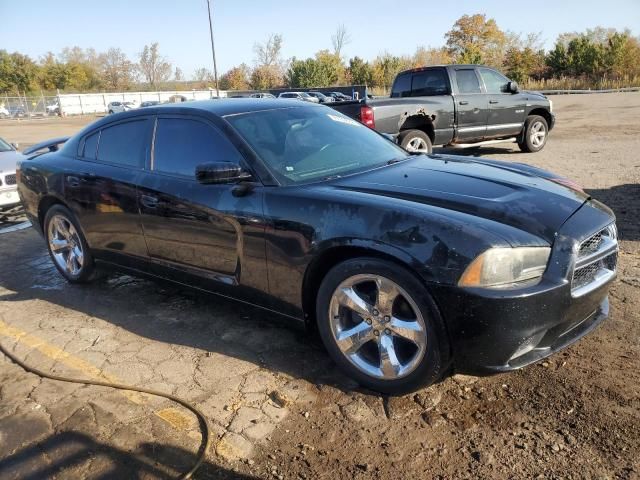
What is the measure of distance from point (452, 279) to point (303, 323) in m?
1.09

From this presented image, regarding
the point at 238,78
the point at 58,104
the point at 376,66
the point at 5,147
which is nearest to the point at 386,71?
the point at 376,66

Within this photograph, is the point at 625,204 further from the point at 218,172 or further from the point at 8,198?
the point at 8,198

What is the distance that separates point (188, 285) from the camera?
12.8 ft

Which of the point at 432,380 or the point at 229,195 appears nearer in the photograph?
the point at 432,380

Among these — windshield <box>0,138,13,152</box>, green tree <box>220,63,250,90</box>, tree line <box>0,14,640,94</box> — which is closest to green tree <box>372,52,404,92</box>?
tree line <box>0,14,640,94</box>

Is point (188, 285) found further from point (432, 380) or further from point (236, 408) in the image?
point (432, 380)

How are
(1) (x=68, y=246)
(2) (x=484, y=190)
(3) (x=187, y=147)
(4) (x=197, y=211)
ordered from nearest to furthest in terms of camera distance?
(2) (x=484, y=190) < (4) (x=197, y=211) < (3) (x=187, y=147) < (1) (x=68, y=246)

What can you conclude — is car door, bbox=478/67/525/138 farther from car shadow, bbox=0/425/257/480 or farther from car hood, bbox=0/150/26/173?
car shadow, bbox=0/425/257/480

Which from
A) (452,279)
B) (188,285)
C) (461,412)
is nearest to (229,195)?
(188,285)

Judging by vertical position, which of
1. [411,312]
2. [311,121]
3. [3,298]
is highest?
[311,121]

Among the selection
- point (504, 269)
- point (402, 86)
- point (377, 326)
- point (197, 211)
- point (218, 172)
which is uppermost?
point (402, 86)

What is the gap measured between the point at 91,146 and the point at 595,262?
4.06m

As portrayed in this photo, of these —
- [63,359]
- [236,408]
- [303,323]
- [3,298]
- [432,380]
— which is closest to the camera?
[432,380]

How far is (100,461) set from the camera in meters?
2.58
